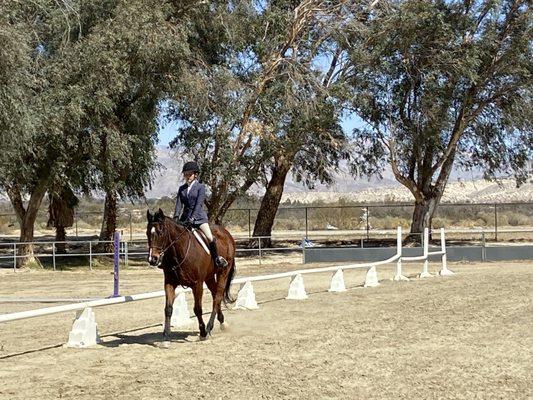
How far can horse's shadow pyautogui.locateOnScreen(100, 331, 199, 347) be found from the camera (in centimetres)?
1062

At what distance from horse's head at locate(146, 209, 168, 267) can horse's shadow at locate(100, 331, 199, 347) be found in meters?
1.26

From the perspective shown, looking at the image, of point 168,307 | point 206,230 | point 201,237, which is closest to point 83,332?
point 168,307

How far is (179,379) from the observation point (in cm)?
796

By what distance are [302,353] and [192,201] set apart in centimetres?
283

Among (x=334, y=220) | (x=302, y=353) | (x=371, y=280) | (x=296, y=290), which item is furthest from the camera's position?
(x=334, y=220)

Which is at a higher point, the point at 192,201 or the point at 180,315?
the point at 192,201

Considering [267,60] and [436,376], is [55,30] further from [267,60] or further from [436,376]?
[436,376]

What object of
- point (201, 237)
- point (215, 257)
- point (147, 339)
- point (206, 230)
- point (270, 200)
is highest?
point (270, 200)

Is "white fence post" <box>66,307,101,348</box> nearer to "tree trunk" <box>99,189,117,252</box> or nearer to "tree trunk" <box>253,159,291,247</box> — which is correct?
"tree trunk" <box>99,189,117,252</box>

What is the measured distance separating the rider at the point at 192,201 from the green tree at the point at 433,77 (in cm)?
2395

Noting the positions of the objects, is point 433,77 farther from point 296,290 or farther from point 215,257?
point 215,257

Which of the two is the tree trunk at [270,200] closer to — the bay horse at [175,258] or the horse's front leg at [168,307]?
the bay horse at [175,258]

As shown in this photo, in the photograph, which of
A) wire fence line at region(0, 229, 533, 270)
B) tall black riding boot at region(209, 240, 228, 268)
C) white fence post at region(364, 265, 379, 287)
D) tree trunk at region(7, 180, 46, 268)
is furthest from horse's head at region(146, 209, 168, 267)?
tree trunk at region(7, 180, 46, 268)

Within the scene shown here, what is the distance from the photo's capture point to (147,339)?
11055 millimetres
